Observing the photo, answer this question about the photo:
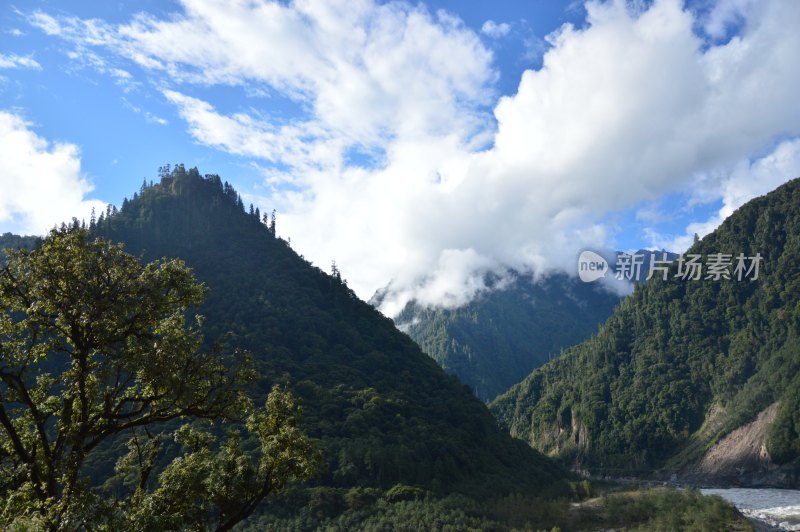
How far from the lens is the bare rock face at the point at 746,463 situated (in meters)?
144

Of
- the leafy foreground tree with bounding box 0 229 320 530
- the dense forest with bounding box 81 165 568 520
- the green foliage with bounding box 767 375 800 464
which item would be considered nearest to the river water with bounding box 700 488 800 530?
the green foliage with bounding box 767 375 800 464

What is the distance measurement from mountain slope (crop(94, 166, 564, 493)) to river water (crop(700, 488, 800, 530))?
37.8 meters

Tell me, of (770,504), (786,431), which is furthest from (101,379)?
(786,431)

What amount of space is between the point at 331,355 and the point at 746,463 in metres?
120

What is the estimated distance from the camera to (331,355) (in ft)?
432

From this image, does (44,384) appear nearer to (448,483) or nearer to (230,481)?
(230,481)

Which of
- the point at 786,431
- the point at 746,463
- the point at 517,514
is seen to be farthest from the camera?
the point at 746,463

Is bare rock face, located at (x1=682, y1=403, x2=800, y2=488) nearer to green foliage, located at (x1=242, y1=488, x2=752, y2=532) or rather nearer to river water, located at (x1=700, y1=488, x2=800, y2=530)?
river water, located at (x1=700, y1=488, x2=800, y2=530)

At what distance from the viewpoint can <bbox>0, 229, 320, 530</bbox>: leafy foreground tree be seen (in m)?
12.4

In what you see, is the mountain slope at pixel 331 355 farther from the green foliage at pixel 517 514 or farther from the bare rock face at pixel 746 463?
the bare rock face at pixel 746 463

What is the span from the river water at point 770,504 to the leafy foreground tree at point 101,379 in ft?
367

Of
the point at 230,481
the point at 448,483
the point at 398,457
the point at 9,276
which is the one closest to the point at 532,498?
the point at 448,483

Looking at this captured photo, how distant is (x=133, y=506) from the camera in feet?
44.9

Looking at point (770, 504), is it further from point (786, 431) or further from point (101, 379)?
point (101, 379)
